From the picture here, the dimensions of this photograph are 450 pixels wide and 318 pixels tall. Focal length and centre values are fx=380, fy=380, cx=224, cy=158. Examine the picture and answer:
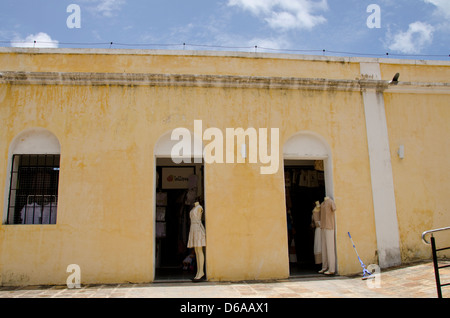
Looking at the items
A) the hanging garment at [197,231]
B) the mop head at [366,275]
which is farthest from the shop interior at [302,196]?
the hanging garment at [197,231]

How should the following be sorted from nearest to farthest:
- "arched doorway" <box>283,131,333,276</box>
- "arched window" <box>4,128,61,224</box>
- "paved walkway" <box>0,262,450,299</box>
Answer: "paved walkway" <box>0,262,450,299</box> < "arched window" <box>4,128,61,224</box> < "arched doorway" <box>283,131,333,276</box>

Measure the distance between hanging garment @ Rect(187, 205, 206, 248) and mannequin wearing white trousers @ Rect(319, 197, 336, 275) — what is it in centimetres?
290

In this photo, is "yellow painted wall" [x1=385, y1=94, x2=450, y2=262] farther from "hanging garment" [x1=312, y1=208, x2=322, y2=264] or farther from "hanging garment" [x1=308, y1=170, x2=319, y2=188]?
"hanging garment" [x1=308, y1=170, x2=319, y2=188]

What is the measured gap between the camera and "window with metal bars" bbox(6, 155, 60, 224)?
8719 mm

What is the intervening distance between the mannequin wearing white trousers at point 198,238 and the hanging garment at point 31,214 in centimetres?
357

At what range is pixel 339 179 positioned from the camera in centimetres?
914

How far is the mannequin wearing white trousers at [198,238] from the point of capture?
8.33m

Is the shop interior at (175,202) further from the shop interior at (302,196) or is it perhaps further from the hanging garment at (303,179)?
the hanging garment at (303,179)

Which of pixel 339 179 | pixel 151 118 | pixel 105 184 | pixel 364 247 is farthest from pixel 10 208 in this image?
pixel 364 247

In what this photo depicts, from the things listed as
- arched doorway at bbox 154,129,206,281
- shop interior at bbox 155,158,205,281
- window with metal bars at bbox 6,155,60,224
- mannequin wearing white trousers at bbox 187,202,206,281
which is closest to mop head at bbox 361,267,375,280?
mannequin wearing white trousers at bbox 187,202,206,281

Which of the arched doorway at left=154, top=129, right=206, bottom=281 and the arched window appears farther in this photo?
the arched doorway at left=154, top=129, right=206, bottom=281

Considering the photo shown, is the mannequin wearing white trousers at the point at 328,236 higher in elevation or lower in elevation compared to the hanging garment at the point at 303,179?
lower

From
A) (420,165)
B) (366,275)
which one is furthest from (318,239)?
(420,165)
